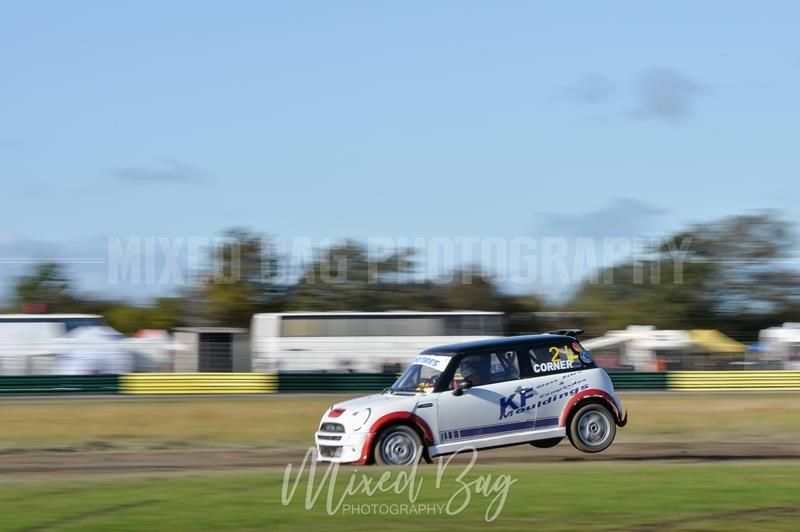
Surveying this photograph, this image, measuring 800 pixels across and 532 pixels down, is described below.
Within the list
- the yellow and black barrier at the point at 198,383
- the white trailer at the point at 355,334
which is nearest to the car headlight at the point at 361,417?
the yellow and black barrier at the point at 198,383

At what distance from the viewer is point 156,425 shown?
22141mm

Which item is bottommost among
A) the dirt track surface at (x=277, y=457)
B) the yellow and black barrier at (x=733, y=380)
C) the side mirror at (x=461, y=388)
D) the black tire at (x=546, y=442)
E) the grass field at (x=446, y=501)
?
the yellow and black barrier at (x=733, y=380)

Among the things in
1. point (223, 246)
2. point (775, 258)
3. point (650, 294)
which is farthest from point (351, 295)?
point (775, 258)

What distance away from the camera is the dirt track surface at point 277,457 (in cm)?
1395

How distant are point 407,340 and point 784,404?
16145 mm

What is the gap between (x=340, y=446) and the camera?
1275cm

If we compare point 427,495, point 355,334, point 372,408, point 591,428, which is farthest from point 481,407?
point 355,334

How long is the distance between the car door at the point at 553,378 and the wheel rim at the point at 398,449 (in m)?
1.74

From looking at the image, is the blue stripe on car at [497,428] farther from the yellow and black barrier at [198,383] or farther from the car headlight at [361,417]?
the yellow and black barrier at [198,383]

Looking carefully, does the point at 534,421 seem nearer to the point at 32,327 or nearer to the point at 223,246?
the point at 32,327

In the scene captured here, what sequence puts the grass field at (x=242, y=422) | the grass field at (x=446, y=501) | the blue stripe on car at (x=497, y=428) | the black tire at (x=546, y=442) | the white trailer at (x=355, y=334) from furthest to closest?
the white trailer at (x=355, y=334) < the grass field at (x=242, y=422) < the black tire at (x=546, y=442) < the blue stripe on car at (x=497, y=428) < the grass field at (x=446, y=501)

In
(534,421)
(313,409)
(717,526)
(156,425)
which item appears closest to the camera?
(717,526)

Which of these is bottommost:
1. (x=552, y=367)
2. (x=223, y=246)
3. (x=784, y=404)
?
(x=784, y=404)

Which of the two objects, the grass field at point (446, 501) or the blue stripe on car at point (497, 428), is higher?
the blue stripe on car at point (497, 428)
